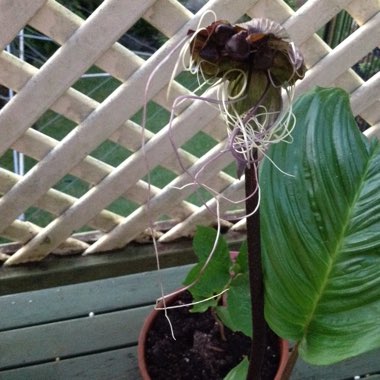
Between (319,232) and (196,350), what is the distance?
0.83 ft

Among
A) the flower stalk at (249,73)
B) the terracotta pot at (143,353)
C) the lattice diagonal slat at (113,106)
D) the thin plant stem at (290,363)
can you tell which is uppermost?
the lattice diagonal slat at (113,106)

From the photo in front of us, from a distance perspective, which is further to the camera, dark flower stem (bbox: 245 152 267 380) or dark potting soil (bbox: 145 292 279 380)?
dark potting soil (bbox: 145 292 279 380)

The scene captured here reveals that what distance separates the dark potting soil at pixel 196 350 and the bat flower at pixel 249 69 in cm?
34

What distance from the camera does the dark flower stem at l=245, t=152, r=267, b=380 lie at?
0.43m

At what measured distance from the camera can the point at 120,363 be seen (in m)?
0.74

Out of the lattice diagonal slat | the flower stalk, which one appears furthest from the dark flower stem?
the lattice diagonal slat

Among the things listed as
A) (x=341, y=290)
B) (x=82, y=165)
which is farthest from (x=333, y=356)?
(x=82, y=165)

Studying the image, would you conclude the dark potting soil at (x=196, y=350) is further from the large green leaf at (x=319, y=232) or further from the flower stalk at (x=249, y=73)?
the flower stalk at (x=249, y=73)

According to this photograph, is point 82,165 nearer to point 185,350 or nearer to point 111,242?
point 111,242

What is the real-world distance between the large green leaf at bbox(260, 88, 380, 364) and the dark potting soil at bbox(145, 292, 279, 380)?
0.16 meters

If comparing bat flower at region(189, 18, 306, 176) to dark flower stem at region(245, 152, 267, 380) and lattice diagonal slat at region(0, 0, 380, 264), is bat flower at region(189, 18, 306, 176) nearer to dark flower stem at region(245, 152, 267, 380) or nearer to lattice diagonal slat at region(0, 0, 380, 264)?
dark flower stem at region(245, 152, 267, 380)

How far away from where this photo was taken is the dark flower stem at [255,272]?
0.43 metres

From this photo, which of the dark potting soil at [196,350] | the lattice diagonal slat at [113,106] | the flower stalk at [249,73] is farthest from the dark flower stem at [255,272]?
the lattice diagonal slat at [113,106]

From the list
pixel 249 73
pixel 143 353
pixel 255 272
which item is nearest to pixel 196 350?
pixel 143 353
